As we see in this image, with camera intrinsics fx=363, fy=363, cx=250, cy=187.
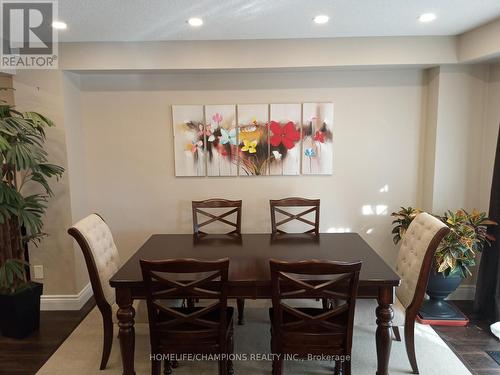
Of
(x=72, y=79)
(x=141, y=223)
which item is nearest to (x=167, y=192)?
(x=141, y=223)

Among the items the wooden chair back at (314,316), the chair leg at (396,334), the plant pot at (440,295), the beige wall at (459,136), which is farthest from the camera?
the beige wall at (459,136)

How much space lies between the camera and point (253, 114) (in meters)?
3.60

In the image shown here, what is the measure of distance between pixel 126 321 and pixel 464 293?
3.20m

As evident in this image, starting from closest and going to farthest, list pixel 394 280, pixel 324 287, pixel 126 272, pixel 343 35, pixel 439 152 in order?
pixel 324 287 → pixel 394 280 → pixel 126 272 → pixel 343 35 → pixel 439 152

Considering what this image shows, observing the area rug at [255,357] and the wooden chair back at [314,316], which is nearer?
the wooden chair back at [314,316]

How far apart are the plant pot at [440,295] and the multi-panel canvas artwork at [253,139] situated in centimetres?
137

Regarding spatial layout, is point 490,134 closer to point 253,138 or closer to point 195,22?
point 253,138

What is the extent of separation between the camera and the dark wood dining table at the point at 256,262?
2172 mm

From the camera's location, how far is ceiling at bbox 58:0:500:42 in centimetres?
237

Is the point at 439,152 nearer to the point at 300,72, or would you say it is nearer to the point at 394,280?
the point at 300,72

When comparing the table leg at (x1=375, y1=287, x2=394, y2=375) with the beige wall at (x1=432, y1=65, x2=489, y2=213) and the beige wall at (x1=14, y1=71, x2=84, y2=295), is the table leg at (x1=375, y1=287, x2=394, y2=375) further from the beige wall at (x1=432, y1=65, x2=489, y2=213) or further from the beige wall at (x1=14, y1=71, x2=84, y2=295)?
the beige wall at (x1=14, y1=71, x2=84, y2=295)

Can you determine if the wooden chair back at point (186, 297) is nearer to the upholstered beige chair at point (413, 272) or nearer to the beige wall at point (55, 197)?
the upholstered beige chair at point (413, 272)

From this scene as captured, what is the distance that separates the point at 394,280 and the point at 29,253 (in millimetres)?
3254

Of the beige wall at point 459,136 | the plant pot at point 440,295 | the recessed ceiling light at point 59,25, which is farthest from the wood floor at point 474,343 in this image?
the recessed ceiling light at point 59,25
